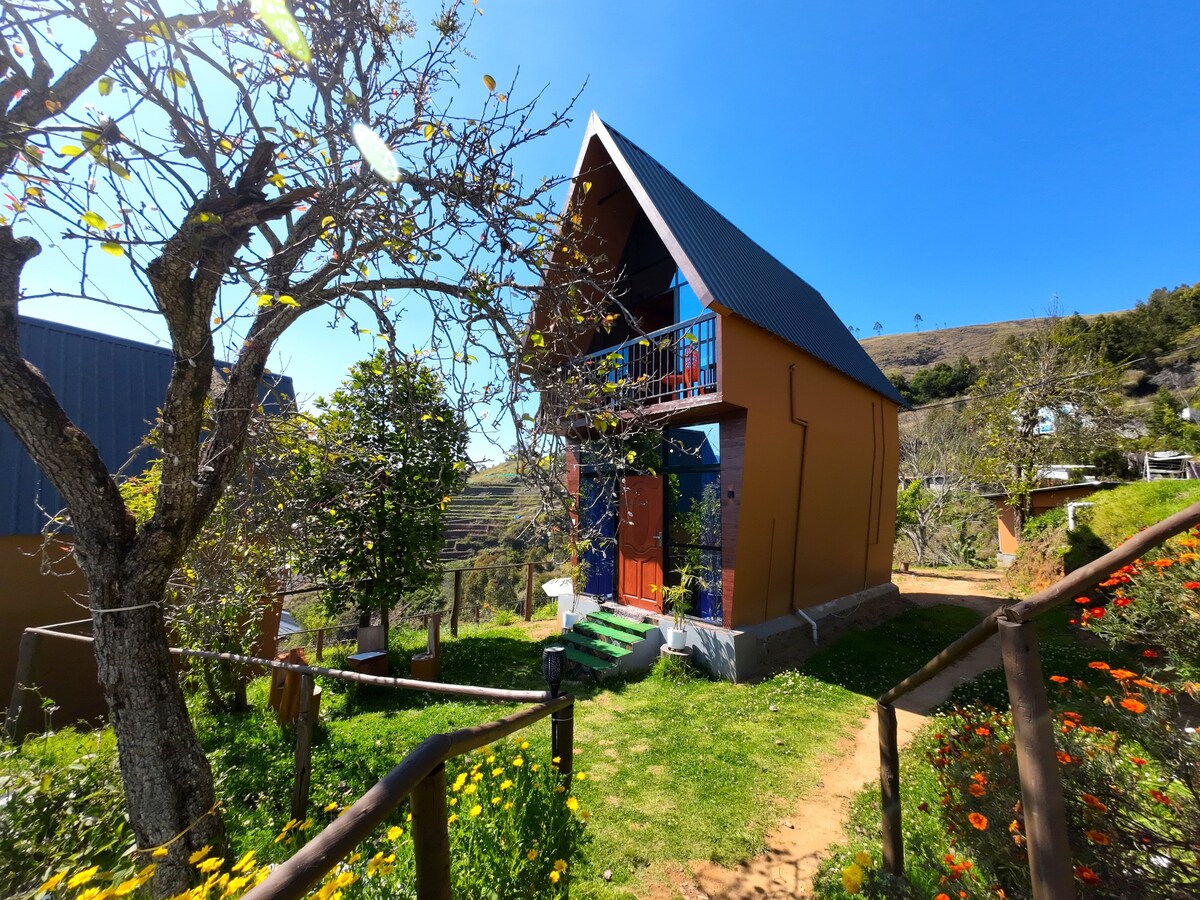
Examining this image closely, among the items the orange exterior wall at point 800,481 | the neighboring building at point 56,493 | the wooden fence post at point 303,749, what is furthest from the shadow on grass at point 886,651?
the neighboring building at point 56,493

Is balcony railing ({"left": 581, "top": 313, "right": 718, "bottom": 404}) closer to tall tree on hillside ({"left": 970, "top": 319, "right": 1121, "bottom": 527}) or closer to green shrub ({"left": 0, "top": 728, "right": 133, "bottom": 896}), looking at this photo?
green shrub ({"left": 0, "top": 728, "right": 133, "bottom": 896})

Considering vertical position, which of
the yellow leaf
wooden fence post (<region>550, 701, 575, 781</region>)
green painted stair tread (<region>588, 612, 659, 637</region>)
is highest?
the yellow leaf

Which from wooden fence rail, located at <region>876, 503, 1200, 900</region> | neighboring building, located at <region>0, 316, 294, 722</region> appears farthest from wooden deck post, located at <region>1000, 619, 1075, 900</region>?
neighboring building, located at <region>0, 316, 294, 722</region>

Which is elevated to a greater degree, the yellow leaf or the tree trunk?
the yellow leaf

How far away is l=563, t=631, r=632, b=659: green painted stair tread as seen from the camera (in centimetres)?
687

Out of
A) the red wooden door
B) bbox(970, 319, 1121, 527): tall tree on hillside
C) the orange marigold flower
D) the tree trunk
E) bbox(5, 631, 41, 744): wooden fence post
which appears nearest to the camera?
the orange marigold flower

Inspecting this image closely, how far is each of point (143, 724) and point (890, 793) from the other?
4.12 metres

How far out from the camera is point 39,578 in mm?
6289

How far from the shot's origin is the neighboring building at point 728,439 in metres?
6.68

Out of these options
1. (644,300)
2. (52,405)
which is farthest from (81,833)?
(644,300)

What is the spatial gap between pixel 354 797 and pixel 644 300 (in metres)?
8.10

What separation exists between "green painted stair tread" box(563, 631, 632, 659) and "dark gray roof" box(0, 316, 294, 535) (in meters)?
5.66

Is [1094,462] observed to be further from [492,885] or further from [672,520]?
[492,885]

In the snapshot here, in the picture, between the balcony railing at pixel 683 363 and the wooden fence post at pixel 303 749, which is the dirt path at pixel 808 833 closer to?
the wooden fence post at pixel 303 749
